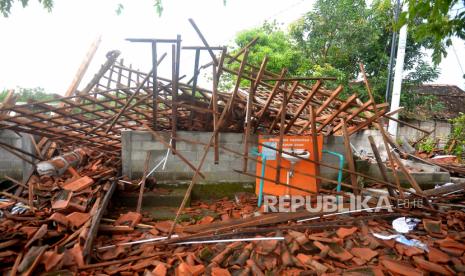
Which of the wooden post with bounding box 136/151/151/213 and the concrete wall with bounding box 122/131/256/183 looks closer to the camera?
the wooden post with bounding box 136/151/151/213

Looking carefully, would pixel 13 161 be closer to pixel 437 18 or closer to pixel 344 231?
pixel 344 231

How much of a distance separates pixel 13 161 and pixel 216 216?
4.26 meters

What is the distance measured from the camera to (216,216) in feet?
15.6

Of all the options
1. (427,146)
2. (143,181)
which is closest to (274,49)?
(427,146)

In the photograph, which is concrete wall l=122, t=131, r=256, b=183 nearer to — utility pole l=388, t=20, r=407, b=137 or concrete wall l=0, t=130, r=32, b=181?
concrete wall l=0, t=130, r=32, b=181

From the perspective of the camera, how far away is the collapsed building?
334cm

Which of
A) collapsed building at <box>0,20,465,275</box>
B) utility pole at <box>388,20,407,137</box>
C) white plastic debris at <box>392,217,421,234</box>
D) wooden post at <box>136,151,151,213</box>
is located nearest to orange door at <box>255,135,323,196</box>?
collapsed building at <box>0,20,465,275</box>

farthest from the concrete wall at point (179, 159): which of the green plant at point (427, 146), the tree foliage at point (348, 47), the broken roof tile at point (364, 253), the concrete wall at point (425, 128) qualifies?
the concrete wall at point (425, 128)

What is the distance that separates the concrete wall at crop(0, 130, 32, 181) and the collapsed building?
0.19m

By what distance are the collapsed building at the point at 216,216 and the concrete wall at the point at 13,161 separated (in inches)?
7.4

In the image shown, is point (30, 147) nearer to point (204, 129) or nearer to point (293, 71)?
point (204, 129)

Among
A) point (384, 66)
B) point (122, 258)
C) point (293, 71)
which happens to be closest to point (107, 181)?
point (122, 258)

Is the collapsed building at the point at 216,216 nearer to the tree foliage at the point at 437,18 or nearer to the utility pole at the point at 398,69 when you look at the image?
the tree foliage at the point at 437,18

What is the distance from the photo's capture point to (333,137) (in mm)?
5734
